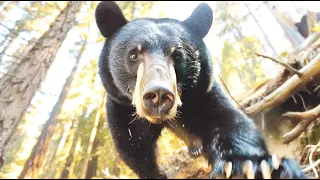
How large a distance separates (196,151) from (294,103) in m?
1.37

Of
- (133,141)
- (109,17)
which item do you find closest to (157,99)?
(133,141)

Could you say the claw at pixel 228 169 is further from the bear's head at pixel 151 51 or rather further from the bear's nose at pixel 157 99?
the bear's head at pixel 151 51

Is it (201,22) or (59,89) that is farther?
(59,89)

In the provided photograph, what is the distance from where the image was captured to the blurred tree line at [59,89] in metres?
2.93

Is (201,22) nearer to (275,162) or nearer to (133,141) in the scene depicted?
(133,141)

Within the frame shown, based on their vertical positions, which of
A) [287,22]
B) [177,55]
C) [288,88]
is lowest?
[287,22]

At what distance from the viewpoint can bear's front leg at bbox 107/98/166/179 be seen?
3574 millimetres

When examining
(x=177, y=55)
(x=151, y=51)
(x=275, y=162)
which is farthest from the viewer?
(x=177, y=55)

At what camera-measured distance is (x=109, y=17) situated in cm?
349

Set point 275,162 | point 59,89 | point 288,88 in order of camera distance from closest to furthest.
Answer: point 275,162 < point 288,88 < point 59,89

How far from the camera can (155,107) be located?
84.5 inches

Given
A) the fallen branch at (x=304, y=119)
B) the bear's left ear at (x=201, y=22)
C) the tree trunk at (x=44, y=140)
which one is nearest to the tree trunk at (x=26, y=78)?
the bear's left ear at (x=201, y=22)

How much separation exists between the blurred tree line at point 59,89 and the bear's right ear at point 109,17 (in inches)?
28.3

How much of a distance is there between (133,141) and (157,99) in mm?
1604
